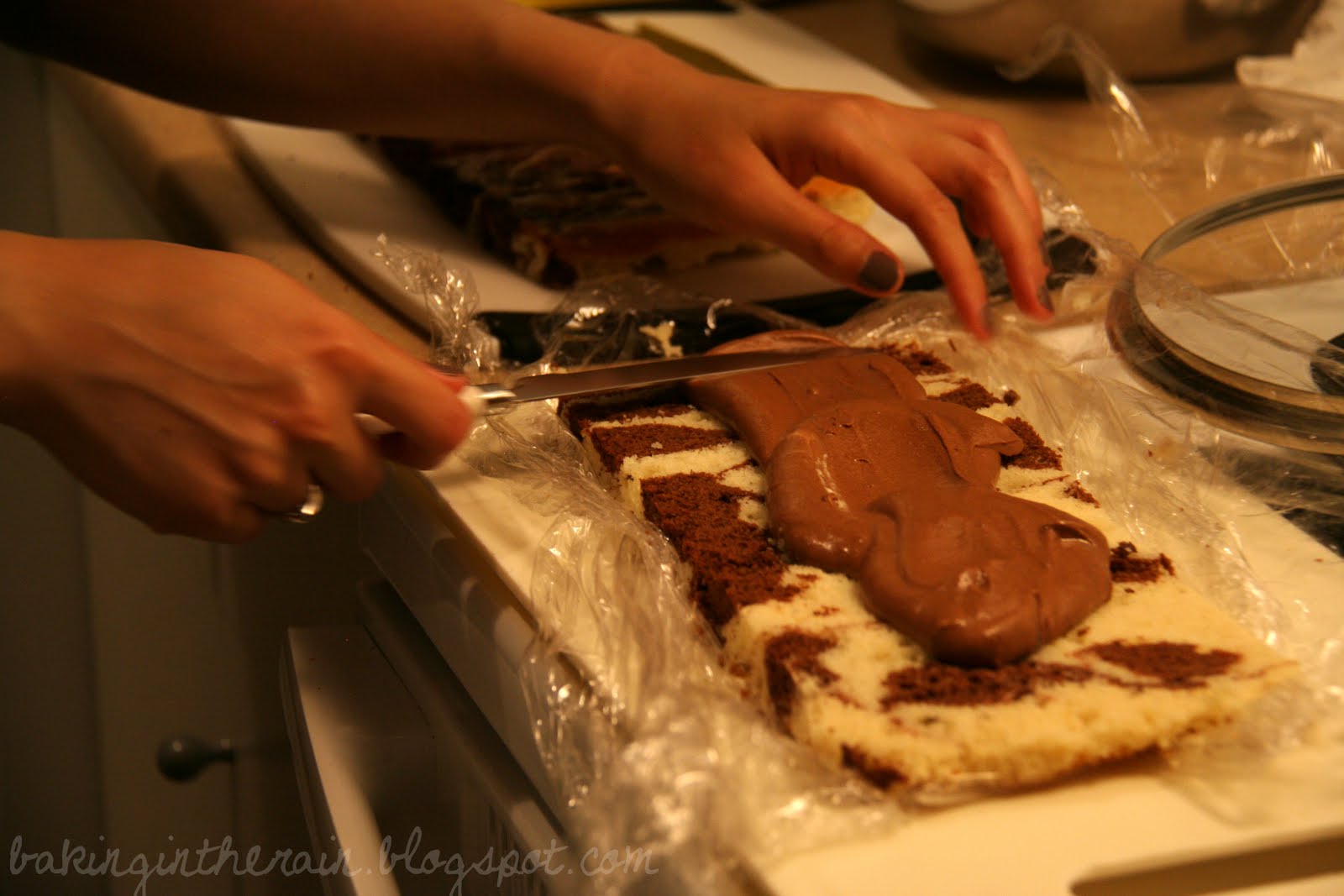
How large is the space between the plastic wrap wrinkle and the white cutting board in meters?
0.19

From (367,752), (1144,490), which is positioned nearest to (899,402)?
(1144,490)

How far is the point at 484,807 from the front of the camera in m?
0.81

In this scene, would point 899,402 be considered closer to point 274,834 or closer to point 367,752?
point 367,752

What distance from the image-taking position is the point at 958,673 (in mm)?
644

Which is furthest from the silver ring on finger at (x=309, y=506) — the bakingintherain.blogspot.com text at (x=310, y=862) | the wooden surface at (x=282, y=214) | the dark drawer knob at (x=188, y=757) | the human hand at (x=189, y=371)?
the dark drawer knob at (x=188, y=757)

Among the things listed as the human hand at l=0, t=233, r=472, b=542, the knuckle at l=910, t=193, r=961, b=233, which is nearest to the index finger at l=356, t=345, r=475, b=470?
the human hand at l=0, t=233, r=472, b=542

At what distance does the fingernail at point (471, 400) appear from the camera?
776 mm

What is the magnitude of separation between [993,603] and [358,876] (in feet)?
1.38

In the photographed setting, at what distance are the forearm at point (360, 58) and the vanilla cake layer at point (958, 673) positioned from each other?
0.59 metres

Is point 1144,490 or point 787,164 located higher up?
point 787,164

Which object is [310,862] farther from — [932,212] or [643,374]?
[932,212]

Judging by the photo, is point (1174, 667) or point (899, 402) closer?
point (1174, 667)

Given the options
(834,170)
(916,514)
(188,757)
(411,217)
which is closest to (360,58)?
(411,217)

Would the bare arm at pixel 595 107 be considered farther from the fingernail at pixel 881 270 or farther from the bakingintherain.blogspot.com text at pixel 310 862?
the bakingintherain.blogspot.com text at pixel 310 862
